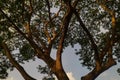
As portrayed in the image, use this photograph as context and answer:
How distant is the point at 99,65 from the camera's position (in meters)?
20.3

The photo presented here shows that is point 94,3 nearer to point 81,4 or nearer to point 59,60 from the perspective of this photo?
point 81,4

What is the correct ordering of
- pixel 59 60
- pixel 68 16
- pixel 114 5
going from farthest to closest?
pixel 114 5 → pixel 59 60 → pixel 68 16

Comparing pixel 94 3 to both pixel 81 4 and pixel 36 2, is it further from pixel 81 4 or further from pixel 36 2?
pixel 36 2

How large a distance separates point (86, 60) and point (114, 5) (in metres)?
5.61

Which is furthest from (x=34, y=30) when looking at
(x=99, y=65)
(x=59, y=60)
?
(x=99, y=65)

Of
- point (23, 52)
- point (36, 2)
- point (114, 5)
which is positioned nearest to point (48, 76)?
point (23, 52)

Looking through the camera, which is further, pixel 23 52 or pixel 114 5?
pixel 23 52

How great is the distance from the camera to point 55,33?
24547mm

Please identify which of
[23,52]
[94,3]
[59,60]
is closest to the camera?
[59,60]

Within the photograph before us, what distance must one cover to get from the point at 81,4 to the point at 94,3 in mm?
1193

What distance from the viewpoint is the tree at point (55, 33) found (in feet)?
67.3

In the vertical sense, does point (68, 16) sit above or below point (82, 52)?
below

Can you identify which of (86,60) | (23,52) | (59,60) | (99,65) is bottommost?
(99,65)

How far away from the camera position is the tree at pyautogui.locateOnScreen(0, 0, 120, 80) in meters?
20.5
